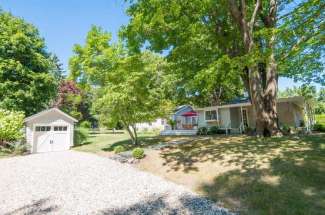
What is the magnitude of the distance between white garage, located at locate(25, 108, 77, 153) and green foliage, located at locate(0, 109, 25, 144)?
0.59m

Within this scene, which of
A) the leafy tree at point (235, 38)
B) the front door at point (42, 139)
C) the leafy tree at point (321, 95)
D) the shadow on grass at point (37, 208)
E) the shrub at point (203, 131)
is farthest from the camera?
the leafy tree at point (321, 95)

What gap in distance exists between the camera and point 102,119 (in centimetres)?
A: 1456

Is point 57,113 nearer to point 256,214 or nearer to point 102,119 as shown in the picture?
point 102,119

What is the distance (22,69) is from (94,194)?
18.4 m

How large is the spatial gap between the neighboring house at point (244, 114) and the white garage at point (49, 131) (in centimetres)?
1348

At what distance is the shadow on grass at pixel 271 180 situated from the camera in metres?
4.60

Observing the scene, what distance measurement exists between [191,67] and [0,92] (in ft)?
57.1

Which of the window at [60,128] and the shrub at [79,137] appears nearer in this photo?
the window at [60,128]

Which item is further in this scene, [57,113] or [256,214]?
[57,113]

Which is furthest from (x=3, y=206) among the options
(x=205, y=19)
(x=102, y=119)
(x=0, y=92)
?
(x=0, y=92)

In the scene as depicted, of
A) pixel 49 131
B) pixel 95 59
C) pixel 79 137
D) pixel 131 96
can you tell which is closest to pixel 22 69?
pixel 49 131

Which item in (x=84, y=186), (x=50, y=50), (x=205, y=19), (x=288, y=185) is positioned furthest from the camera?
(x=50, y=50)

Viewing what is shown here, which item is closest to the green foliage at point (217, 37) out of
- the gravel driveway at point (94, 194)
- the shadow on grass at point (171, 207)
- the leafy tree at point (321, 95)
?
the gravel driveway at point (94, 194)

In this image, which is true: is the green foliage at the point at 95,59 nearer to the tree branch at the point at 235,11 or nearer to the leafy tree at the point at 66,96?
the tree branch at the point at 235,11
